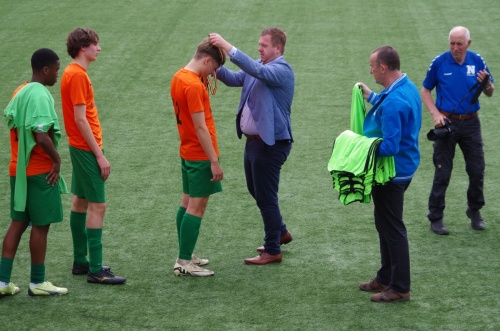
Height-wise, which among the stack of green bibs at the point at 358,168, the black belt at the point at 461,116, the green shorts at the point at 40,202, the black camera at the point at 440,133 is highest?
the black belt at the point at 461,116

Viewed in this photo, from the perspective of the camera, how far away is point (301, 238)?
6863 millimetres

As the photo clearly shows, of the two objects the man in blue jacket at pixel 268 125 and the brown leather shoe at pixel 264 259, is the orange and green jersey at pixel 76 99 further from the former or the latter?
the brown leather shoe at pixel 264 259

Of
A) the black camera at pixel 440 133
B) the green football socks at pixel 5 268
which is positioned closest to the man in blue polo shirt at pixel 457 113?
the black camera at pixel 440 133

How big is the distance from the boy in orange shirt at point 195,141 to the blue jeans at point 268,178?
1.14 ft

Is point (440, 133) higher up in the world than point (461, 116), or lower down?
lower down

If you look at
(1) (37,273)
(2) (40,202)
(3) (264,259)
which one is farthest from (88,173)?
(3) (264,259)

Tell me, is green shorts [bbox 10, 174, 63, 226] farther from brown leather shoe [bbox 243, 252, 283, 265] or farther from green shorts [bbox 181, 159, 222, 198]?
brown leather shoe [bbox 243, 252, 283, 265]

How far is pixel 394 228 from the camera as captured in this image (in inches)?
214

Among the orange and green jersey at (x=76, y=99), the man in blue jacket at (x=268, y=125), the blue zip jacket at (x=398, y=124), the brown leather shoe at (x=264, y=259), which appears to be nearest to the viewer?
the blue zip jacket at (x=398, y=124)

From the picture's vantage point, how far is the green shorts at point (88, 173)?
19.0 feet

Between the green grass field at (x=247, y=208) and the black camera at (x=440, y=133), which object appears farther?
the black camera at (x=440, y=133)

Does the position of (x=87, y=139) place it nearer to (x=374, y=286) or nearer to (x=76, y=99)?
(x=76, y=99)

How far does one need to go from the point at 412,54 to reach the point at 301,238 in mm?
6589

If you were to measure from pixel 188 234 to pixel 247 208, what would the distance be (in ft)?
5.09
